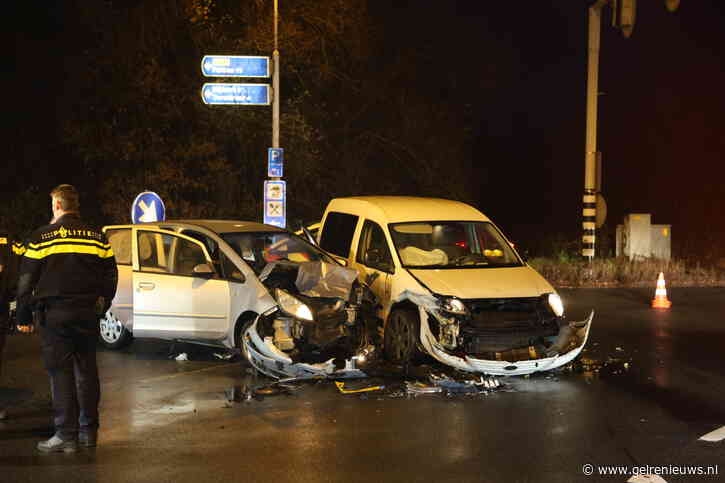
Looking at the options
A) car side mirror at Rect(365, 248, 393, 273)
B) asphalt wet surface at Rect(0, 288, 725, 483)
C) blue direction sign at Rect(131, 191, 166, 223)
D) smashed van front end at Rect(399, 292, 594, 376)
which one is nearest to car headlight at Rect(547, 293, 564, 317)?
smashed van front end at Rect(399, 292, 594, 376)

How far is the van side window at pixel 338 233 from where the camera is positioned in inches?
464

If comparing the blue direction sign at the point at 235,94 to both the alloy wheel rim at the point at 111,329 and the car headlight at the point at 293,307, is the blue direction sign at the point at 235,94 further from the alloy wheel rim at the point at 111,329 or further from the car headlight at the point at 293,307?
the car headlight at the point at 293,307

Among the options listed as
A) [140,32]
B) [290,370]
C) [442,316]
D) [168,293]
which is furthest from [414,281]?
[140,32]

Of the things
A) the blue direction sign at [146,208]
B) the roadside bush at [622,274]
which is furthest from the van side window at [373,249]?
the roadside bush at [622,274]

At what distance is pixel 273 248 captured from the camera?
1107cm

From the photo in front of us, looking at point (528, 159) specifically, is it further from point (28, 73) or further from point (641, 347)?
point (641, 347)

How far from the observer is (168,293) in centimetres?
1055

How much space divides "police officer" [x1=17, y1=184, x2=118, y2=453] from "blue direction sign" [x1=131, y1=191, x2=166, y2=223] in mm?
9773

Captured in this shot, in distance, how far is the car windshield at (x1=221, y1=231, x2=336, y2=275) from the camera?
10.9 m

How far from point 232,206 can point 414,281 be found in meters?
15.8

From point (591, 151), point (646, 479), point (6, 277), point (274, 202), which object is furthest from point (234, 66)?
point (646, 479)

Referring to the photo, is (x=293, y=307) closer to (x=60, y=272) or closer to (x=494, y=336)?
(x=494, y=336)

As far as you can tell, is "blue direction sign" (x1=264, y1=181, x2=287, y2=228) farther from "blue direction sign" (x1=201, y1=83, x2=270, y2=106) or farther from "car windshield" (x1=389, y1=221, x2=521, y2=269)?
"car windshield" (x1=389, y1=221, x2=521, y2=269)

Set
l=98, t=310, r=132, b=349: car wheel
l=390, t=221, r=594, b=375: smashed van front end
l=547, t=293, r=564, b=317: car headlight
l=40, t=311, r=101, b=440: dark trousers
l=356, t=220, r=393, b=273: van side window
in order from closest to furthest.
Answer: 1. l=40, t=311, r=101, b=440: dark trousers
2. l=390, t=221, r=594, b=375: smashed van front end
3. l=547, t=293, r=564, b=317: car headlight
4. l=356, t=220, r=393, b=273: van side window
5. l=98, t=310, r=132, b=349: car wheel
